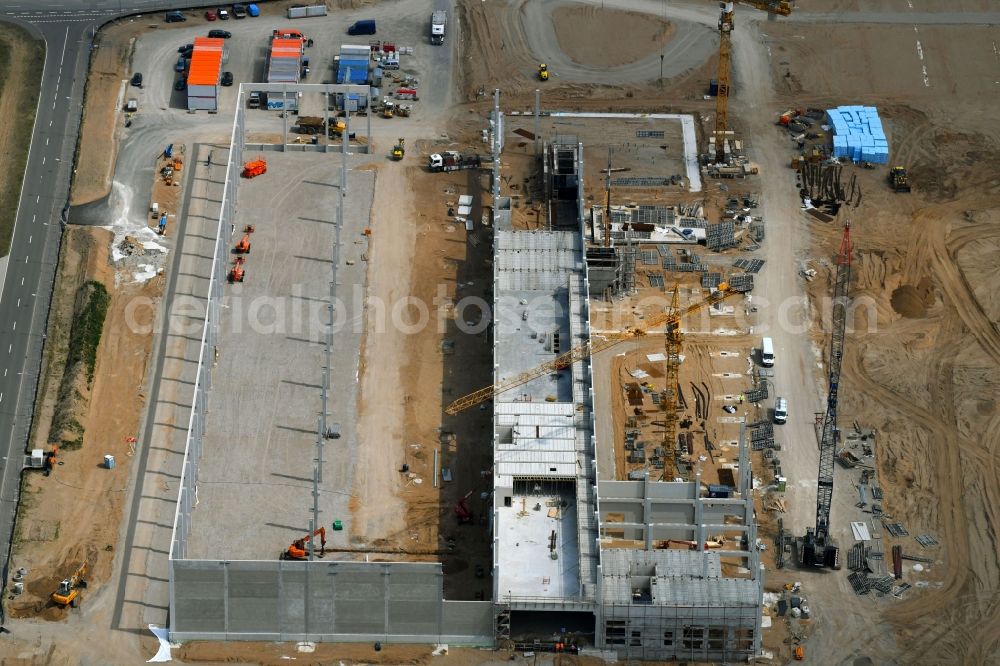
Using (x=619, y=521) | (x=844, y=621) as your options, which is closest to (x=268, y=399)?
(x=619, y=521)

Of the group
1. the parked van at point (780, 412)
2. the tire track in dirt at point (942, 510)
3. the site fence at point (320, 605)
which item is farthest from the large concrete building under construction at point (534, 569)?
the tire track in dirt at point (942, 510)

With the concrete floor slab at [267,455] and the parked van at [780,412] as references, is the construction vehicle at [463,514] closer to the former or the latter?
the concrete floor slab at [267,455]

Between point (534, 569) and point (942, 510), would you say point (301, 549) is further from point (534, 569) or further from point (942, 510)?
point (942, 510)

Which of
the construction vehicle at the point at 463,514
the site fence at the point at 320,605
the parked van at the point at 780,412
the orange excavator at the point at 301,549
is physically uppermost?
the parked van at the point at 780,412

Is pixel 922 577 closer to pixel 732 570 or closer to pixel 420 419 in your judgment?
pixel 732 570

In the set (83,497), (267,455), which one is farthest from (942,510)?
(83,497)

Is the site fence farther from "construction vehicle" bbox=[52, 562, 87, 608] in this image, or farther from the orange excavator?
"construction vehicle" bbox=[52, 562, 87, 608]
